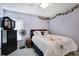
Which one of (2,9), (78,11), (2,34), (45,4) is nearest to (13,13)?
(2,9)

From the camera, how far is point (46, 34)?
1.74 meters

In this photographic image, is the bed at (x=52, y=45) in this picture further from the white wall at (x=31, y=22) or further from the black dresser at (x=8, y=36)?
the black dresser at (x=8, y=36)

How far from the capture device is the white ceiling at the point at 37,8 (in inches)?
67.4

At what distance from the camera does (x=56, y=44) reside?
163 centimetres

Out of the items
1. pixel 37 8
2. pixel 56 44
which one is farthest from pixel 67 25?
pixel 37 8

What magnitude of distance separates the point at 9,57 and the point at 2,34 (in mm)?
343

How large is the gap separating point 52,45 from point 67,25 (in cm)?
38

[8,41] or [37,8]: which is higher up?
[37,8]

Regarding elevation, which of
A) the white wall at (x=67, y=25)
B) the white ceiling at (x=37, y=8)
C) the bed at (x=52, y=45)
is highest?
the white ceiling at (x=37, y=8)

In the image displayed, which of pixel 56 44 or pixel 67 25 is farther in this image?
pixel 67 25

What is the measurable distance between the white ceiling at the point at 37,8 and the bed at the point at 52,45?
0.87 ft

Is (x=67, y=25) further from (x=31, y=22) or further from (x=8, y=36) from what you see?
(x=8, y=36)

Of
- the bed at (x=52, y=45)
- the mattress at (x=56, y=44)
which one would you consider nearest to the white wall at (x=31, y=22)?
the bed at (x=52, y=45)

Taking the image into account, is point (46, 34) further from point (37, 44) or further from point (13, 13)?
point (13, 13)
